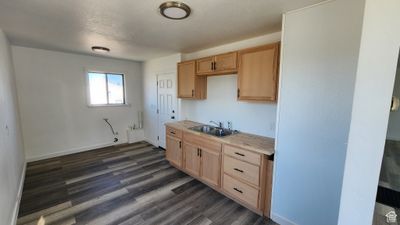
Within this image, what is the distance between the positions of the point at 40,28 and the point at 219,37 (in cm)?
251

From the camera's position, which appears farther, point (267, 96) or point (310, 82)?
point (267, 96)

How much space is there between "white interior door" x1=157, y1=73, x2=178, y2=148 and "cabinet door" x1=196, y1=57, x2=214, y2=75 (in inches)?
41.0

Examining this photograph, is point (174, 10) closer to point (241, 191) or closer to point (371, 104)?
point (371, 104)

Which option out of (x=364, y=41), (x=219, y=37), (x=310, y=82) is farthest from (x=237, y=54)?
(x=364, y=41)

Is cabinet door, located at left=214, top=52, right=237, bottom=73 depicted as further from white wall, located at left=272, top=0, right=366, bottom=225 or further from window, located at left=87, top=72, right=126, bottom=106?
window, located at left=87, top=72, right=126, bottom=106

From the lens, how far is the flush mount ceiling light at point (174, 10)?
162 centimetres

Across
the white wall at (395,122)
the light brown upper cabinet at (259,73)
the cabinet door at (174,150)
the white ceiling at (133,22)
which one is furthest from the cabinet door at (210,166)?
the white wall at (395,122)

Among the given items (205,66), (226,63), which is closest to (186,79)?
(205,66)

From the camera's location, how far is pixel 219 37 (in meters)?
2.66

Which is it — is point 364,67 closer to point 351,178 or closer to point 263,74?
point 351,178

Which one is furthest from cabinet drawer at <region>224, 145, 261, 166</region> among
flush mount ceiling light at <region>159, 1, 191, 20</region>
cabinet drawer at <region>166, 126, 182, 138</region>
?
flush mount ceiling light at <region>159, 1, 191, 20</region>

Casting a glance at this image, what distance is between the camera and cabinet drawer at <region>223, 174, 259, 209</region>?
223 centimetres

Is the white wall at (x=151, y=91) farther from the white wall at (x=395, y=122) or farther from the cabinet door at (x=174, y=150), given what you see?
the white wall at (x=395, y=122)

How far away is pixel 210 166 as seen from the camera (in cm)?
277
